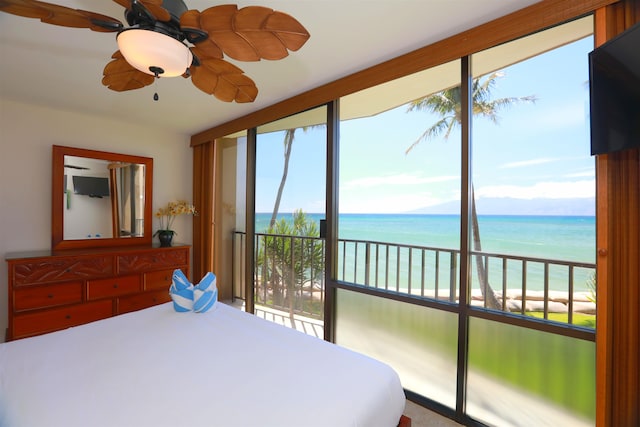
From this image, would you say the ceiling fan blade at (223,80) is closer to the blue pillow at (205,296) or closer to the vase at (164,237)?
the blue pillow at (205,296)

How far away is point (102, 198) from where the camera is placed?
3270 millimetres

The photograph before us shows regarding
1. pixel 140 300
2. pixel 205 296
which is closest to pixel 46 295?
pixel 140 300

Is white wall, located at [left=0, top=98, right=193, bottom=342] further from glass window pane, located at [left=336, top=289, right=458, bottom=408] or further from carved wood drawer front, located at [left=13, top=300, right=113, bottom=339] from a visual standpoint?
glass window pane, located at [left=336, top=289, right=458, bottom=408]

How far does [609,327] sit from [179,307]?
237 cm

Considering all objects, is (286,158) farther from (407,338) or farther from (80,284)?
(80,284)

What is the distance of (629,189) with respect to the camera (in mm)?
1337

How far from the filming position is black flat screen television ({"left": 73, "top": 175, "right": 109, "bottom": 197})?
10.3ft

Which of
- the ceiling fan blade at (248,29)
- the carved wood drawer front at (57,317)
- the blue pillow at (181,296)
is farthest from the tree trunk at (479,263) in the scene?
the carved wood drawer front at (57,317)

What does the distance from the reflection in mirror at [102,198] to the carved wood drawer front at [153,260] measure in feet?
1.62

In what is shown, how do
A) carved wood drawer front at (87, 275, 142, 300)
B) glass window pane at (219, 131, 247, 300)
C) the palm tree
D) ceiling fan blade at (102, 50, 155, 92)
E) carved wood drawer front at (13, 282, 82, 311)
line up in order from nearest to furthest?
ceiling fan blade at (102, 50, 155, 92) < the palm tree < carved wood drawer front at (13, 282, 82, 311) < carved wood drawer front at (87, 275, 142, 300) < glass window pane at (219, 131, 247, 300)

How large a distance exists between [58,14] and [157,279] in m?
2.77

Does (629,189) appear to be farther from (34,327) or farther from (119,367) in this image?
(34,327)

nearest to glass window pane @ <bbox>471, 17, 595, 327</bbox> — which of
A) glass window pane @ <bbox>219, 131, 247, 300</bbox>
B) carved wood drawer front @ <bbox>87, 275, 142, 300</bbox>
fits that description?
glass window pane @ <bbox>219, 131, 247, 300</bbox>

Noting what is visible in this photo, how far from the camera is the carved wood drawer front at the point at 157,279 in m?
3.19
